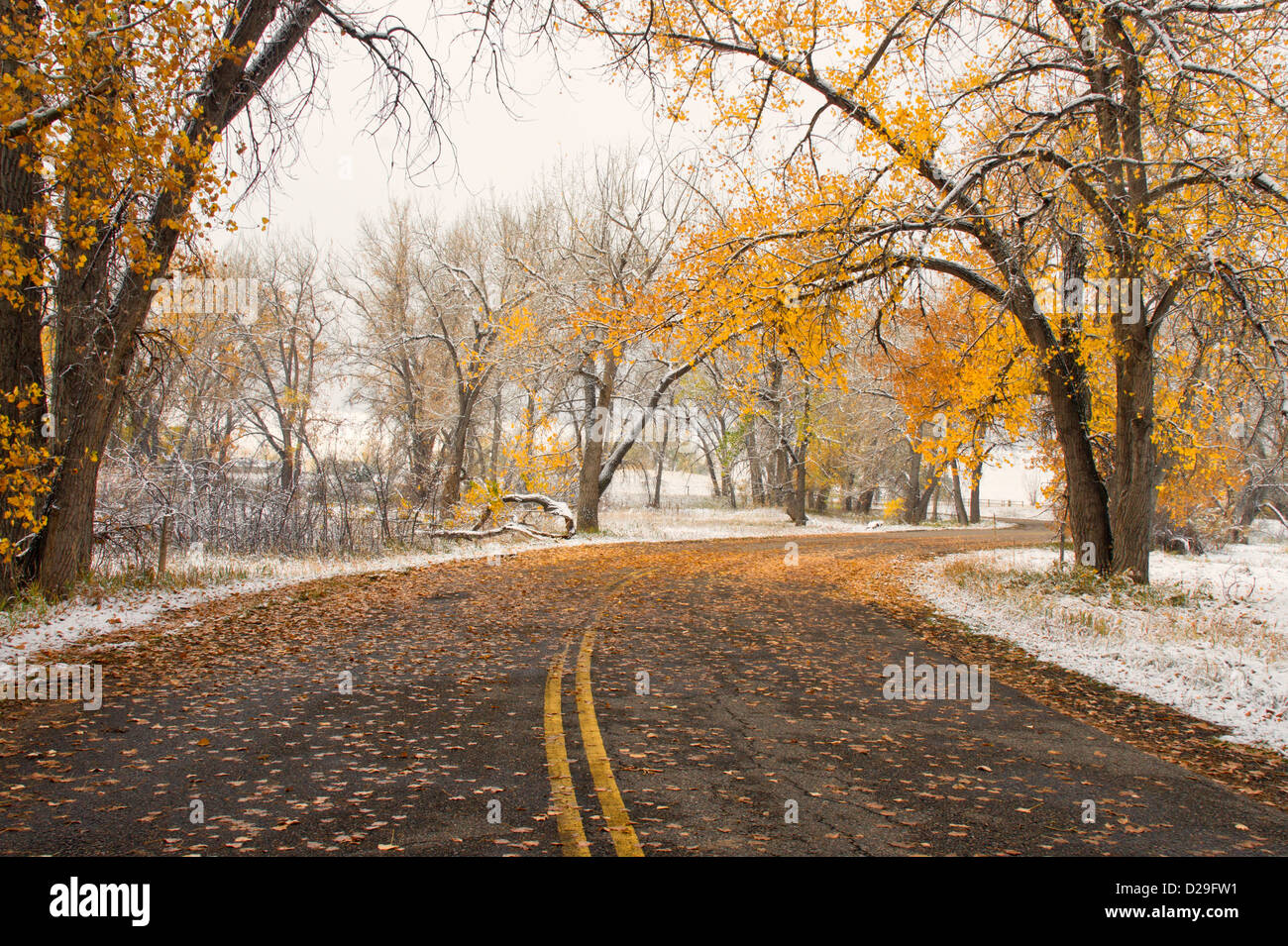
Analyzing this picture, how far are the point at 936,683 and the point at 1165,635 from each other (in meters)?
4.60

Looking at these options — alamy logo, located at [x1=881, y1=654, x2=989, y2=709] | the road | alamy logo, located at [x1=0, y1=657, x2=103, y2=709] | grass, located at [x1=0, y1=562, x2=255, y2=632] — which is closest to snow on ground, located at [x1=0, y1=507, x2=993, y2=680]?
grass, located at [x1=0, y1=562, x2=255, y2=632]

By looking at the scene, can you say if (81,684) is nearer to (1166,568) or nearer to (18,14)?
(18,14)

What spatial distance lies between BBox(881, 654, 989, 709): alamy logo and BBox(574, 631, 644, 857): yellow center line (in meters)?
2.81

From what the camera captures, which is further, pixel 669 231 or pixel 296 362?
pixel 296 362

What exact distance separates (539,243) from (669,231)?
659 cm

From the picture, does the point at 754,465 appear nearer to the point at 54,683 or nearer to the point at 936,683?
the point at 936,683

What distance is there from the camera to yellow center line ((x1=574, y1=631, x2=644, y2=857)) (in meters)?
3.77

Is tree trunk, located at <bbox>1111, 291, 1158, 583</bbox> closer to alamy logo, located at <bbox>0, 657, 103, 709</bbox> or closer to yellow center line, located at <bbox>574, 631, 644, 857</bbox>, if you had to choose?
yellow center line, located at <bbox>574, 631, 644, 857</bbox>

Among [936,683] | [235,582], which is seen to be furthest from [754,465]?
[936,683]

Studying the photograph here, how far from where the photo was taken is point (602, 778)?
4.75 meters

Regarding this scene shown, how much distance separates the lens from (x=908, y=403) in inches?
819

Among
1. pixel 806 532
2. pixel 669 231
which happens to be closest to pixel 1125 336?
pixel 669 231

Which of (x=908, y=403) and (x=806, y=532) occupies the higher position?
(x=908, y=403)
